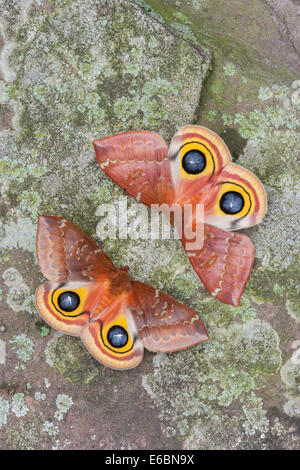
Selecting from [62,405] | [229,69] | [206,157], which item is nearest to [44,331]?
[62,405]

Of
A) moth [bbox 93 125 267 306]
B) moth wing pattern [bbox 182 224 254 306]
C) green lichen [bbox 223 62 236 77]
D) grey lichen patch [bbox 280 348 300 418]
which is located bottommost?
grey lichen patch [bbox 280 348 300 418]

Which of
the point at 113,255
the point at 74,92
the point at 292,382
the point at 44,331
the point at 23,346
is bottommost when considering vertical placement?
the point at 23,346

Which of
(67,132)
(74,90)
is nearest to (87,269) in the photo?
(67,132)

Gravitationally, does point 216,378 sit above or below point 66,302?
below

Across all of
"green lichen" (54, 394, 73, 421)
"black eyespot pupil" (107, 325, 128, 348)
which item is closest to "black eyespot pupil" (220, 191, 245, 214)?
"black eyespot pupil" (107, 325, 128, 348)

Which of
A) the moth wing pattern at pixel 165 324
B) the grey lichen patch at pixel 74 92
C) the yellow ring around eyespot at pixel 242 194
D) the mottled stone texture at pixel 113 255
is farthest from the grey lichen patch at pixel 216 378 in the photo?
the grey lichen patch at pixel 74 92

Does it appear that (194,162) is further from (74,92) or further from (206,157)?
(74,92)

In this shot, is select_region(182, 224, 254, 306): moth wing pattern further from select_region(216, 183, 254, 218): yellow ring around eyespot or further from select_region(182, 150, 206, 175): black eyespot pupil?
select_region(182, 150, 206, 175): black eyespot pupil
